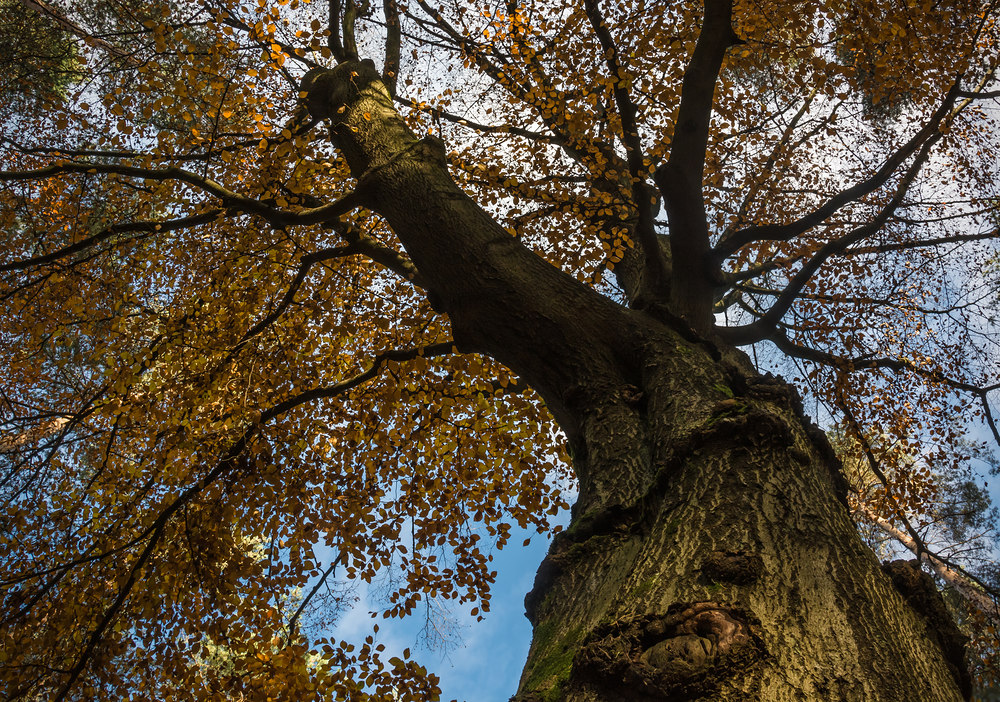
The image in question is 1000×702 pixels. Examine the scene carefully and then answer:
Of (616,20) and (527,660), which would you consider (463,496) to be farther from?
(616,20)

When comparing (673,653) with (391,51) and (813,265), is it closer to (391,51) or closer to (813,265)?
(813,265)

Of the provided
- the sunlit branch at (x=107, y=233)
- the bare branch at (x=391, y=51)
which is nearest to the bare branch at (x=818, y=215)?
the sunlit branch at (x=107, y=233)

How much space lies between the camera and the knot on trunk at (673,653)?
1908 millimetres

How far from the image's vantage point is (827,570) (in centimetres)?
235

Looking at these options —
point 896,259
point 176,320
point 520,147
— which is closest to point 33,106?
point 176,320

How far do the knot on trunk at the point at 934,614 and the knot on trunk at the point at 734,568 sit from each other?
2.30ft

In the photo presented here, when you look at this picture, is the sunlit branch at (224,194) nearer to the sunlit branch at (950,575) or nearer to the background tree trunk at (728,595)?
the background tree trunk at (728,595)

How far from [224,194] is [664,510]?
13.8 ft

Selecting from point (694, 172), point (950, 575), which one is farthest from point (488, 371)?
point (950, 575)

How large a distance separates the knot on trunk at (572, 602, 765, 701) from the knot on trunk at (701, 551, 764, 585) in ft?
Answer: 0.61

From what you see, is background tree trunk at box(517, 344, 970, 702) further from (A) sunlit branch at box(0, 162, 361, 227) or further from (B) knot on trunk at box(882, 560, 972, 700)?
(A) sunlit branch at box(0, 162, 361, 227)

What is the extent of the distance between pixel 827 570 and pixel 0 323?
29.0 feet

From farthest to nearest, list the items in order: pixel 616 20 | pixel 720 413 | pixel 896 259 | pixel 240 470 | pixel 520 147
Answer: pixel 520 147 < pixel 896 259 < pixel 616 20 < pixel 240 470 < pixel 720 413

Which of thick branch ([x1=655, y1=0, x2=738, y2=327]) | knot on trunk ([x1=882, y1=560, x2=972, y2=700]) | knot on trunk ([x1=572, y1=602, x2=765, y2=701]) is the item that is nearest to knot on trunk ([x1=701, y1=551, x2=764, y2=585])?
knot on trunk ([x1=572, y1=602, x2=765, y2=701])
